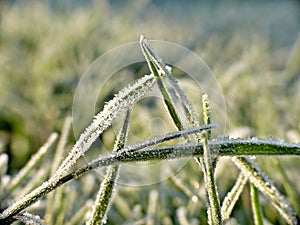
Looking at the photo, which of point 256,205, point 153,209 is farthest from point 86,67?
point 256,205

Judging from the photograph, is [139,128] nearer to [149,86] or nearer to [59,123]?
[59,123]

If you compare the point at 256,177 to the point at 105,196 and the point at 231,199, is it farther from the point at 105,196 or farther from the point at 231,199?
the point at 105,196

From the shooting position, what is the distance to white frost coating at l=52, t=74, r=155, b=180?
14.9 inches

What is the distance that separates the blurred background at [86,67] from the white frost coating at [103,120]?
0.87 ft

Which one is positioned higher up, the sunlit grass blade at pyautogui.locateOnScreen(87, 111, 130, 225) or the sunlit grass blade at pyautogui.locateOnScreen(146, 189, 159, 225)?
the sunlit grass blade at pyautogui.locateOnScreen(146, 189, 159, 225)

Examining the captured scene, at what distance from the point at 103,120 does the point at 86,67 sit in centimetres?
97

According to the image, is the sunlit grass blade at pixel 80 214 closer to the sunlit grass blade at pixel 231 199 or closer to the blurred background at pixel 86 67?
the blurred background at pixel 86 67

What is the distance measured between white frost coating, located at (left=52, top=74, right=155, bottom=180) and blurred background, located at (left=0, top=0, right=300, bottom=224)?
0.26 meters

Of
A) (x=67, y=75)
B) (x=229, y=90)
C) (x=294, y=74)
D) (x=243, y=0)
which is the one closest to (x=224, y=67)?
(x=294, y=74)

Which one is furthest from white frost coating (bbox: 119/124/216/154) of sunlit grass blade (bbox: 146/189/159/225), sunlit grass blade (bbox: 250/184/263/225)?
sunlit grass blade (bbox: 146/189/159/225)

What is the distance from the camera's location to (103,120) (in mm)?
386

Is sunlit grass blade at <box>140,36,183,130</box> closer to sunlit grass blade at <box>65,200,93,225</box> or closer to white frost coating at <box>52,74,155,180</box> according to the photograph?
white frost coating at <box>52,74,155,180</box>

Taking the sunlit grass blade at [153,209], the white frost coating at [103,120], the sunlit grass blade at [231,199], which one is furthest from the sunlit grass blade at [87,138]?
the sunlit grass blade at [153,209]

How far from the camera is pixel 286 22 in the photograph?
2861mm
